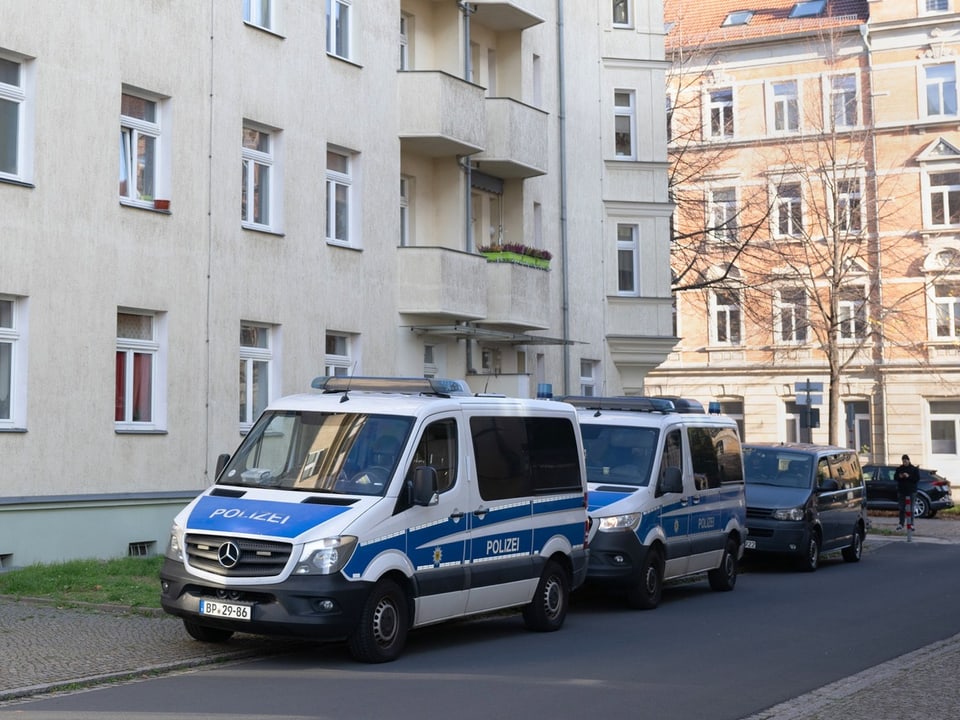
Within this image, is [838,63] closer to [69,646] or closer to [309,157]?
[309,157]

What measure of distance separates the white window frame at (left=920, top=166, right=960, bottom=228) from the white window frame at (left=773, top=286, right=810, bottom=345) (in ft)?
20.5

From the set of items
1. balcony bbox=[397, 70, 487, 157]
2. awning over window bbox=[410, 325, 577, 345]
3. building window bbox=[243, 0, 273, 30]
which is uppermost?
building window bbox=[243, 0, 273, 30]

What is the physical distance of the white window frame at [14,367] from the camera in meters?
17.6

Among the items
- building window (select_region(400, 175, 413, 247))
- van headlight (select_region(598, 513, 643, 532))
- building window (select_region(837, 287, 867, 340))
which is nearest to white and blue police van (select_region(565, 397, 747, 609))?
van headlight (select_region(598, 513, 643, 532))

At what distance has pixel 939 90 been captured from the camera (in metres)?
52.7

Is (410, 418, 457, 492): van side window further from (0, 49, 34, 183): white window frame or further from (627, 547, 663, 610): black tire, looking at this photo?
(0, 49, 34, 183): white window frame

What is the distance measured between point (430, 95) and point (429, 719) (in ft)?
57.5

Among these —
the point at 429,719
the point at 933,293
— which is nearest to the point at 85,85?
the point at 429,719

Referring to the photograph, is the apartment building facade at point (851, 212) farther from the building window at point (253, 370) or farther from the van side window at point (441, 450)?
the van side window at point (441, 450)

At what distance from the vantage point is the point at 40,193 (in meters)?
18.0

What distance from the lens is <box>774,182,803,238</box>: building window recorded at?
47438 mm

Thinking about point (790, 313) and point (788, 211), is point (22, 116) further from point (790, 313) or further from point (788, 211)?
point (790, 313)

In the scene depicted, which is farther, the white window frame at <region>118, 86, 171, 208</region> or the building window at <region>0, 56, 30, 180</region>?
the white window frame at <region>118, 86, 171, 208</region>

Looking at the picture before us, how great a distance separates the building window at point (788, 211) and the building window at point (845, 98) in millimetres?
3175
